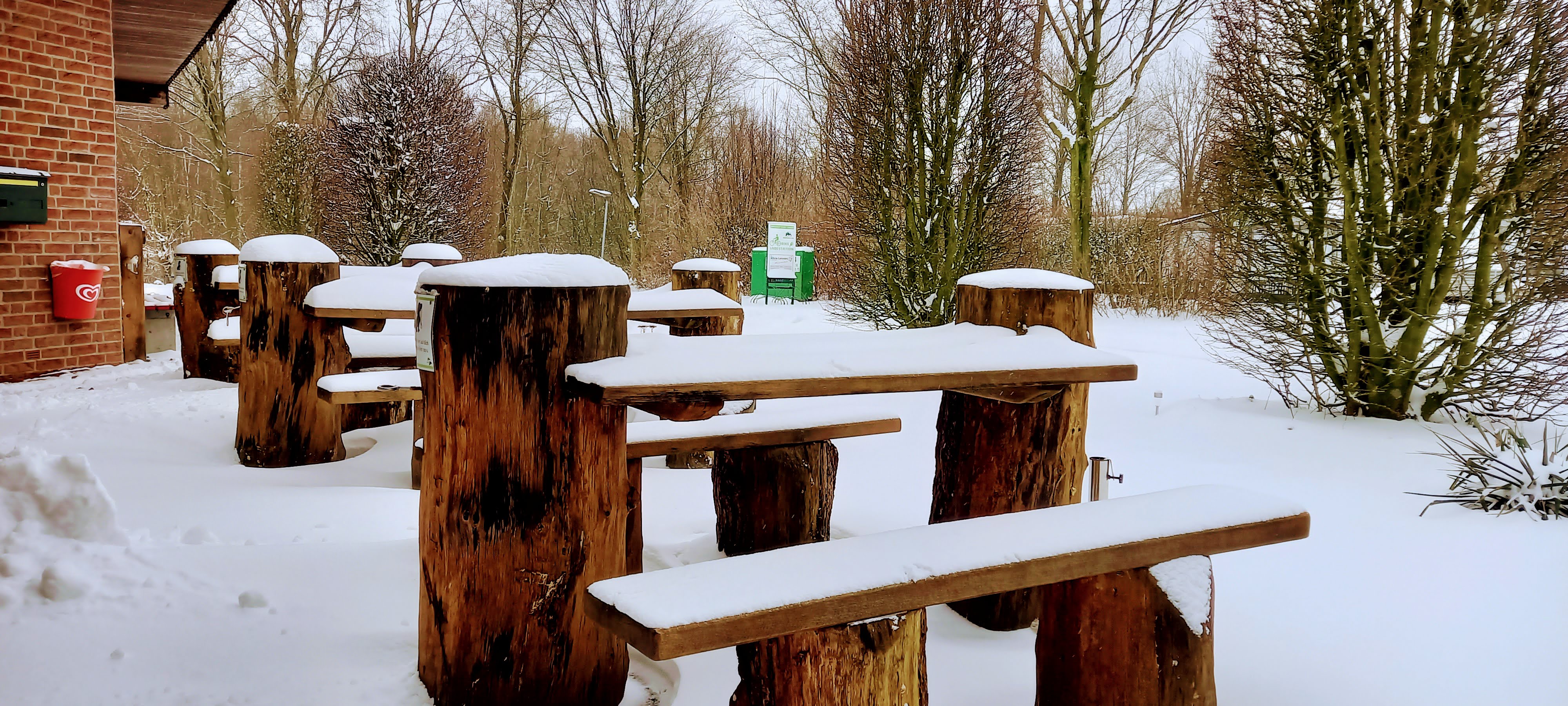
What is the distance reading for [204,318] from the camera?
7168 millimetres

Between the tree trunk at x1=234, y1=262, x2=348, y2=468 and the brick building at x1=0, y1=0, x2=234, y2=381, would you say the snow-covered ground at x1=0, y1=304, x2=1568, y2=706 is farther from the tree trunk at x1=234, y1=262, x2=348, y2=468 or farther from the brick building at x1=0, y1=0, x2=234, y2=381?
the brick building at x1=0, y1=0, x2=234, y2=381

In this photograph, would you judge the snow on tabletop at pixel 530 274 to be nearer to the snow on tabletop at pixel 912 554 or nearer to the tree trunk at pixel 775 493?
the snow on tabletop at pixel 912 554

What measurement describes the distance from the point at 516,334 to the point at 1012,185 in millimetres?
7159

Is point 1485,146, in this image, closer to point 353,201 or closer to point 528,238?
point 353,201

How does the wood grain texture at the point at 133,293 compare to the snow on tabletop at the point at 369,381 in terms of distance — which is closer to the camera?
the snow on tabletop at the point at 369,381

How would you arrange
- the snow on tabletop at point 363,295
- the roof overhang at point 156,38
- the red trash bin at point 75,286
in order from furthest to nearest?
1. the roof overhang at point 156,38
2. the red trash bin at point 75,286
3. the snow on tabletop at point 363,295

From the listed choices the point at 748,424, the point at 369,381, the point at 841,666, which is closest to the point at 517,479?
the point at 841,666

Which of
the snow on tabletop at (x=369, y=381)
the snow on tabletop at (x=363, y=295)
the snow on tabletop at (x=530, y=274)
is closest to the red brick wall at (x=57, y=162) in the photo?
the snow on tabletop at (x=363, y=295)

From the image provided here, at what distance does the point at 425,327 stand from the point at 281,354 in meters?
3.25

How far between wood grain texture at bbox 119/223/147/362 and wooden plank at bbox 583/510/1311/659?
8.50 meters

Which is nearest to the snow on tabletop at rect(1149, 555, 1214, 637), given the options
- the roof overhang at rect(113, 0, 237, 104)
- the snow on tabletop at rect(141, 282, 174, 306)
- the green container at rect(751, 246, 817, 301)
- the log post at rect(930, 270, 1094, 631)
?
the log post at rect(930, 270, 1094, 631)

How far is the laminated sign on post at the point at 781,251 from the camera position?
14664mm

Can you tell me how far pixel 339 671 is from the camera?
2350mm

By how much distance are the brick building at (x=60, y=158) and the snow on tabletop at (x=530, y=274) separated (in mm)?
6487
